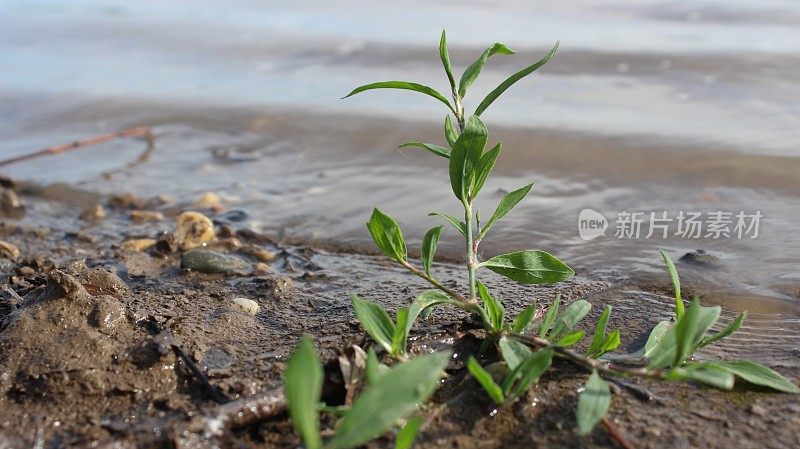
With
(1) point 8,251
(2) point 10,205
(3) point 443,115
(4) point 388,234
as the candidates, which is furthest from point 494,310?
(3) point 443,115

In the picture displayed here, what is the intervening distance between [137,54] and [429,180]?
5.06 metres

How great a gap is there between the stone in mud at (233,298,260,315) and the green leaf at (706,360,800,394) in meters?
1.24

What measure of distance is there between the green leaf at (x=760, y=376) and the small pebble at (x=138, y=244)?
2.16m

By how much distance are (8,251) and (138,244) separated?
468 mm

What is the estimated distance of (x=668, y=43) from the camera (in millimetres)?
6527

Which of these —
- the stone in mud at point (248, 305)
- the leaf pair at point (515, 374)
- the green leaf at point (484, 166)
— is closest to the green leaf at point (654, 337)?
the leaf pair at point (515, 374)

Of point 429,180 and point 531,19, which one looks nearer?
point 429,180

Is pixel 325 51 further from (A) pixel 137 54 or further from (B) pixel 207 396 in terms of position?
(B) pixel 207 396

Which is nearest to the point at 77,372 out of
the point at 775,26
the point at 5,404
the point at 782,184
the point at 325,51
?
the point at 5,404

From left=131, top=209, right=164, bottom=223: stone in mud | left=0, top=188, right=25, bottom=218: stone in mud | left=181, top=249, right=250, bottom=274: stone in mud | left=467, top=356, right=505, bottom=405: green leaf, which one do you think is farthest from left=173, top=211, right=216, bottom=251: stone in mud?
left=467, top=356, right=505, bottom=405: green leaf

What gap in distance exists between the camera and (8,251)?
2.99 m

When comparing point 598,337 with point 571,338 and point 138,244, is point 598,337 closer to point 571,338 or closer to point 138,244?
point 571,338

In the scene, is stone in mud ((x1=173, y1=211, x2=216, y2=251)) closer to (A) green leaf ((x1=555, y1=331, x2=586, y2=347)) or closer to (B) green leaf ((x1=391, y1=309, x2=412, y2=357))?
(B) green leaf ((x1=391, y1=309, x2=412, y2=357))

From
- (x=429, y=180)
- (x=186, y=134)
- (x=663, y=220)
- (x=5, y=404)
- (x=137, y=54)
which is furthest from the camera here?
(x=137, y=54)
